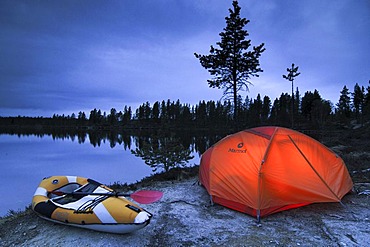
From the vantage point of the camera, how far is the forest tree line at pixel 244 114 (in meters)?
56.1

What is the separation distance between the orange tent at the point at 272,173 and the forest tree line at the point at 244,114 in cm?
2867

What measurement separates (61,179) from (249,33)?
13.6m

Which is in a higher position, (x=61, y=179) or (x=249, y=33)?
(x=249, y=33)

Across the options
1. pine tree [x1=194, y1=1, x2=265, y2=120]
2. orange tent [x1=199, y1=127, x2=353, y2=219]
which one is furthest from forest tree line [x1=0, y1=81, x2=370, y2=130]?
orange tent [x1=199, y1=127, x2=353, y2=219]

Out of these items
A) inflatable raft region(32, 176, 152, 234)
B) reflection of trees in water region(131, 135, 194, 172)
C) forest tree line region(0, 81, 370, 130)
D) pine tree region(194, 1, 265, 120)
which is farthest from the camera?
forest tree line region(0, 81, 370, 130)

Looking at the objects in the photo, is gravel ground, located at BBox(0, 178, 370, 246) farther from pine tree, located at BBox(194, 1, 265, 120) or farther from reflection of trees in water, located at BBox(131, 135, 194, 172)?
pine tree, located at BBox(194, 1, 265, 120)

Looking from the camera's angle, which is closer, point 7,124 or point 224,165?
point 224,165

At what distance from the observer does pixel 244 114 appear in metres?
75.8

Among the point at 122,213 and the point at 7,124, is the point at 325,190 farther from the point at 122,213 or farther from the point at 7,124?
the point at 7,124

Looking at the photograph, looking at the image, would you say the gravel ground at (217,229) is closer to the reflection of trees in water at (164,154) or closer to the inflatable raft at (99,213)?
the inflatable raft at (99,213)

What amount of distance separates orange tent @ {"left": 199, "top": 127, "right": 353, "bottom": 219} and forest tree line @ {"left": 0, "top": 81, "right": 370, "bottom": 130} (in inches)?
1129

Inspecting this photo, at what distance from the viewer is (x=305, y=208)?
566 centimetres

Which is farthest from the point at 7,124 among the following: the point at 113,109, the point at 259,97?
the point at 259,97

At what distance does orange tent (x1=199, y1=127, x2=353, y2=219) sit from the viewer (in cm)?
524
